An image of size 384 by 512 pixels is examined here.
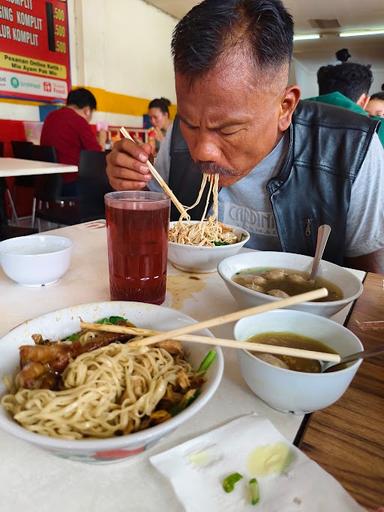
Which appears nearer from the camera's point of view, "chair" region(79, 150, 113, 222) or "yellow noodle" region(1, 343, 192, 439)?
"yellow noodle" region(1, 343, 192, 439)

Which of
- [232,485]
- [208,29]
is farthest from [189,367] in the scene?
[208,29]

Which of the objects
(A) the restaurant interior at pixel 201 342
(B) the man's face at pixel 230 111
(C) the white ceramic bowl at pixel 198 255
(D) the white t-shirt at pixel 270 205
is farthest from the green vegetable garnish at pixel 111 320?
(D) the white t-shirt at pixel 270 205

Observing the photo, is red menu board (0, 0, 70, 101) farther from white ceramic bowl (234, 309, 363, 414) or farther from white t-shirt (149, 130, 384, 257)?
white ceramic bowl (234, 309, 363, 414)

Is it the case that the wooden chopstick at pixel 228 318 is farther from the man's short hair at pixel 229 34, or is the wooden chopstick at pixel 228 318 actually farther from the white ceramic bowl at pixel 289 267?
the man's short hair at pixel 229 34

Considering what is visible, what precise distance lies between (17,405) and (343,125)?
74.4 inches

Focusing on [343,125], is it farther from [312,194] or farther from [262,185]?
[262,185]

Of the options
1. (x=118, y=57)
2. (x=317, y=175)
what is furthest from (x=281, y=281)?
(x=118, y=57)

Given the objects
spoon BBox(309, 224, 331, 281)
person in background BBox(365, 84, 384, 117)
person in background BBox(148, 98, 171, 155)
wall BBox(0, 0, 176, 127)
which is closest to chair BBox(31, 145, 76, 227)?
wall BBox(0, 0, 176, 127)

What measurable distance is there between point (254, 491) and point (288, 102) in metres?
1.47

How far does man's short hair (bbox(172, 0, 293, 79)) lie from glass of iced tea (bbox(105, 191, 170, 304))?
0.54m

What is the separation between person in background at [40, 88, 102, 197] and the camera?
488 cm

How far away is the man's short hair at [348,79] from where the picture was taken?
3.31 metres

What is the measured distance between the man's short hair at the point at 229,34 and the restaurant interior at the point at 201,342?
2 centimetres

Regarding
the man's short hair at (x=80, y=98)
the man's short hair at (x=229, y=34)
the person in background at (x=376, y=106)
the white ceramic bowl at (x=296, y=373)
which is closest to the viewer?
the white ceramic bowl at (x=296, y=373)
